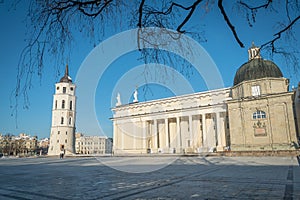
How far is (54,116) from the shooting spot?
64750 millimetres

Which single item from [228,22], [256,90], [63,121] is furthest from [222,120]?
[228,22]

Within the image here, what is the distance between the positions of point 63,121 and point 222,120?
41.7m

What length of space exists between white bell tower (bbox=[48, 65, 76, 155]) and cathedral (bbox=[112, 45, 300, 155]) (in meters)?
12.4

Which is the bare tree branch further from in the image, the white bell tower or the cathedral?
the white bell tower

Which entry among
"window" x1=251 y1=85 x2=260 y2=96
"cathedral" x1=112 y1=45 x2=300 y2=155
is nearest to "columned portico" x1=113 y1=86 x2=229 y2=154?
"cathedral" x1=112 y1=45 x2=300 y2=155

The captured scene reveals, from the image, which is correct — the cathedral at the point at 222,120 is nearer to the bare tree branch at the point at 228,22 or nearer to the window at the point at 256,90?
the window at the point at 256,90

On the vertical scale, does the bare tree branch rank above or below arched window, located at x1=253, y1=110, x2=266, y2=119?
below

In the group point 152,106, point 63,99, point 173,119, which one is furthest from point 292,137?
point 63,99

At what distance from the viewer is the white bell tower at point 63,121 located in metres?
62.6

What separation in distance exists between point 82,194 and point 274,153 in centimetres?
2747

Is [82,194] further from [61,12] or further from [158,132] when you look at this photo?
[158,132]

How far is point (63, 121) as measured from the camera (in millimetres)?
64438

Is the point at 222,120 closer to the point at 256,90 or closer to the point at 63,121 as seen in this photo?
the point at 256,90

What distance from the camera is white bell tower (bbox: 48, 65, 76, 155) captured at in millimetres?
62562
